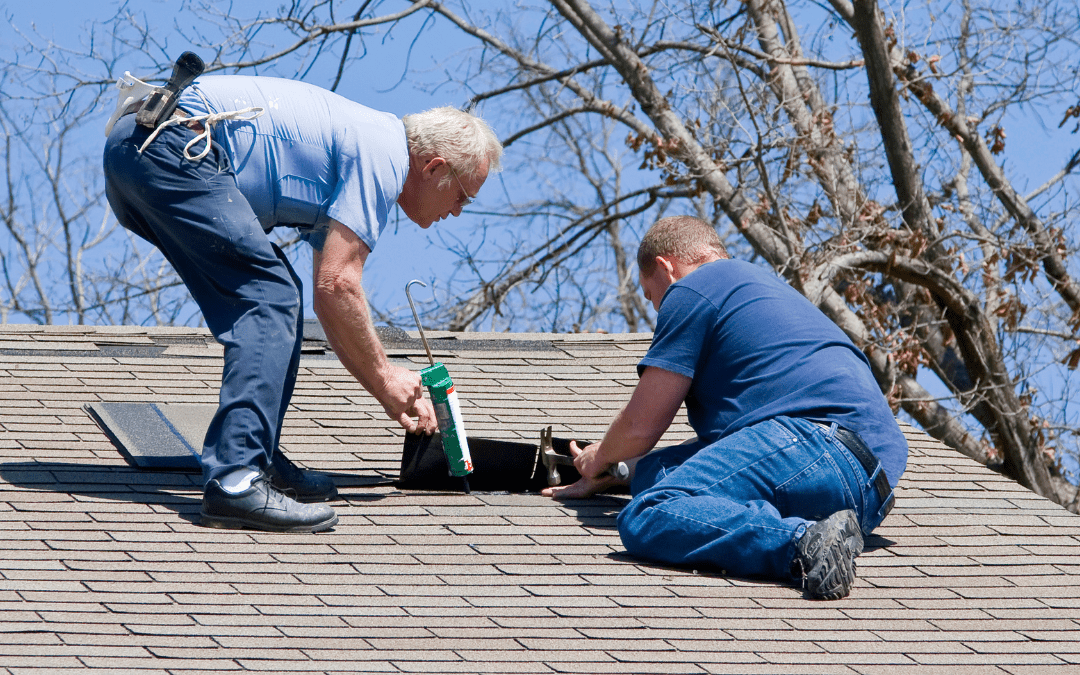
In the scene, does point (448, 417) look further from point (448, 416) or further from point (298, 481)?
point (298, 481)

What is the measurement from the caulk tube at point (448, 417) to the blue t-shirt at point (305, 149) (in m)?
0.54

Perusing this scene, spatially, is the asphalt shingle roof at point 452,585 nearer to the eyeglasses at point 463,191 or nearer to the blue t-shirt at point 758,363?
the blue t-shirt at point 758,363

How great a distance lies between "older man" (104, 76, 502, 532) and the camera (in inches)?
137

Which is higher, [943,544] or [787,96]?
[787,96]

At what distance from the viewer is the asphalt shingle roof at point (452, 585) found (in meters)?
2.56

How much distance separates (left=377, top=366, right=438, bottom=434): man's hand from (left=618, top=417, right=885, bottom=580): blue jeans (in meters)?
0.80

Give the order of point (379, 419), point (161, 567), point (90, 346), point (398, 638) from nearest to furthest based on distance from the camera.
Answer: point (398, 638)
point (161, 567)
point (379, 419)
point (90, 346)

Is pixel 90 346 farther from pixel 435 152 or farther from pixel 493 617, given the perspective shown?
pixel 493 617

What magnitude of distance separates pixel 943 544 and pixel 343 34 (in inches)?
393

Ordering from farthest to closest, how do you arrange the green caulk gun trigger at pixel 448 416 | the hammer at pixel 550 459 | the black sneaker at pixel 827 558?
the hammer at pixel 550 459 → the green caulk gun trigger at pixel 448 416 → the black sneaker at pixel 827 558

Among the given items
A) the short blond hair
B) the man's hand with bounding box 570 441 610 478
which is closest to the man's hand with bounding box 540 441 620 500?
the man's hand with bounding box 570 441 610 478

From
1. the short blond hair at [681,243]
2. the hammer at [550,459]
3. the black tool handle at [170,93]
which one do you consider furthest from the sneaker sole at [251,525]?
the short blond hair at [681,243]

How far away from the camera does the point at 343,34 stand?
40.4 ft

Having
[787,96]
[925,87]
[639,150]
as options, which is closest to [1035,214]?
[925,87]
